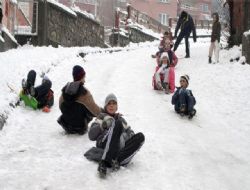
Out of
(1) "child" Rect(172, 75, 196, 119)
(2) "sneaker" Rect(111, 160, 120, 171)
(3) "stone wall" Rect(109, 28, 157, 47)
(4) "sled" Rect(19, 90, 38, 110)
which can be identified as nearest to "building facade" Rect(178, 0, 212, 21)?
(3) "stone wall" Rect(109, 28, 157, 47)

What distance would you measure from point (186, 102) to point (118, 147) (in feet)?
12.0

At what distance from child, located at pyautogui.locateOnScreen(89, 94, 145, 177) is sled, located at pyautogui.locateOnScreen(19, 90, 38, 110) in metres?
2.77

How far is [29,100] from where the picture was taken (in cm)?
891

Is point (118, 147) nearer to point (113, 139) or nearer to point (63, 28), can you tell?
point (113, 139)

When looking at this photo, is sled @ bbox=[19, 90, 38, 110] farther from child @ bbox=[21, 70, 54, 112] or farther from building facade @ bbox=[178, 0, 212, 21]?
building facade @ bbox=[178, 0, 212, 21]

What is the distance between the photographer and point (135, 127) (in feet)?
27.1

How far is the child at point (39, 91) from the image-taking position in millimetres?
8938

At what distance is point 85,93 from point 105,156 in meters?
1.86

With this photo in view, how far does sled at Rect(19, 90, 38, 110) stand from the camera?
8.88 m

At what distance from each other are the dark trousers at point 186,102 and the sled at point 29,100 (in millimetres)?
2934

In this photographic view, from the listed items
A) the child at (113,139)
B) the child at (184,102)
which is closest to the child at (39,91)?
the child at (184,102)

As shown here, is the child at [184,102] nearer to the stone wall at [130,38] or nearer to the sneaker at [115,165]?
the sneaker at [115,165]

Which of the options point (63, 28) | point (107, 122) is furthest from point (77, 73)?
point (63, 28)

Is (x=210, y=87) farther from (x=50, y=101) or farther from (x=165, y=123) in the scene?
(x=50, y=101)
